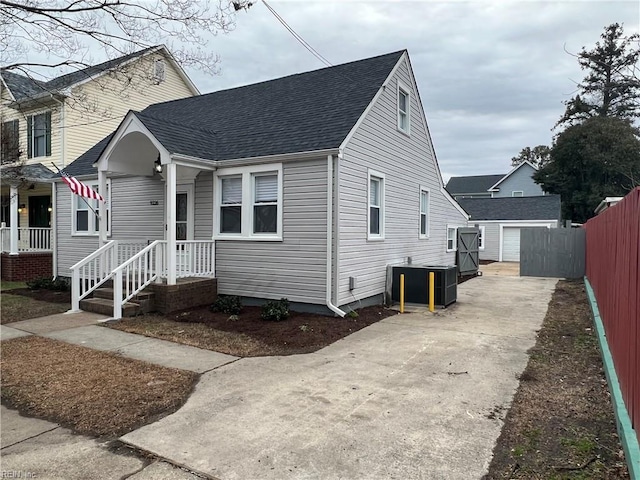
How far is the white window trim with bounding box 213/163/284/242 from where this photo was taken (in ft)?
29.9

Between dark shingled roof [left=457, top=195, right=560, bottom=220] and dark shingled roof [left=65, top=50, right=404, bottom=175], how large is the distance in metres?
19.5

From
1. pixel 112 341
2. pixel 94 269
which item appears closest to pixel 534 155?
pixel 94 269

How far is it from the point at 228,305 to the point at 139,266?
1.98 metres

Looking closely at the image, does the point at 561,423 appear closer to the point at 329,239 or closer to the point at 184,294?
the point at 329,239

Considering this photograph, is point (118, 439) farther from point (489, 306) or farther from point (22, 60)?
point (489, 306)

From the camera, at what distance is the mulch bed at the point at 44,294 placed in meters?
10.8

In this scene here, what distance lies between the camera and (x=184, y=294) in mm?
9070

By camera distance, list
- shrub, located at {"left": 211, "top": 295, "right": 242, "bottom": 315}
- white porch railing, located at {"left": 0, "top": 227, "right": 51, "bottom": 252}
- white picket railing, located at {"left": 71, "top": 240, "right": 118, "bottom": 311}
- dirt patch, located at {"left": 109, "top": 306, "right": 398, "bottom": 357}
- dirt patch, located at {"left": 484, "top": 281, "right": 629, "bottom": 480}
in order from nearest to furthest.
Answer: dirt patch, located at {"left": 484, "top": 281, "right": 629, "bottom": 480}
dirt patch, located at {"left": 109, "top": 306, "right": 398, "bottom": 357}
shrub, located at {"left": 211, "top": 295, "right": 242, "bottom": 315}
white picket railing, located at {"left": 71, "top": 240, "right": 118, "bottom": 311}
white porch railing, located at {"left": 0, "top": 227, "right": 51, "bottom": 252}

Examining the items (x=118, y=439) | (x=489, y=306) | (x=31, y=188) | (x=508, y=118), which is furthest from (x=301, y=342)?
(x=508, y=118)

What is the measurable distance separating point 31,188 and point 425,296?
16.4 m

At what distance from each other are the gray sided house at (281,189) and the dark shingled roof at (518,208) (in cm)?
1729

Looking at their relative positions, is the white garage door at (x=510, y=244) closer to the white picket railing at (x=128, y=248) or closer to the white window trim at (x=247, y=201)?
the white window trim at (x=247, y=201)

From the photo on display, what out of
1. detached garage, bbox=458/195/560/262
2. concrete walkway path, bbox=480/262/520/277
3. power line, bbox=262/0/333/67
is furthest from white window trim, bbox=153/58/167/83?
detached garage, bbox=458/195/560/262

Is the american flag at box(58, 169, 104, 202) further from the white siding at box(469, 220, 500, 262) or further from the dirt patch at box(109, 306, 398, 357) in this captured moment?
the white siding at box(469, 220, 500, 262)
